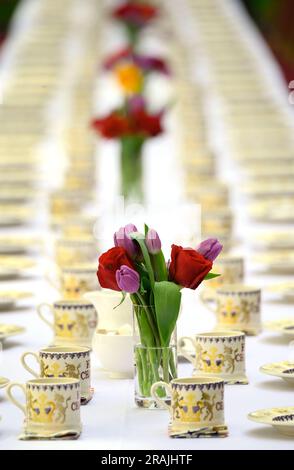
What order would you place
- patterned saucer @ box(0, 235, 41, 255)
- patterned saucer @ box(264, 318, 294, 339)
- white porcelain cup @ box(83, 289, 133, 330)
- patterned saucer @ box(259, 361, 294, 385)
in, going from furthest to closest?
patterned saucer @ box(0, 235, 41, 255), patterned saucer @ box(264, 318, 294, 339), white porcelain cup @ box(83, 289, 133, 330), patterned saucer @ box(259, 361, 294, 385)

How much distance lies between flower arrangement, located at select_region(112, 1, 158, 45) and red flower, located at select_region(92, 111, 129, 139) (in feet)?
Result: 9.53

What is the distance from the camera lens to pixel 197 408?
2463 millimetres

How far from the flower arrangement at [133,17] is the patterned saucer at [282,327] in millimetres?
6387

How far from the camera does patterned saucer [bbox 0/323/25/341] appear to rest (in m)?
3.36

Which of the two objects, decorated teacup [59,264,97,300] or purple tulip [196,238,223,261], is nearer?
purple tulip [196,238,223,261]

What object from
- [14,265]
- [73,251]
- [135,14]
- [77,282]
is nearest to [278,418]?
[77,282]

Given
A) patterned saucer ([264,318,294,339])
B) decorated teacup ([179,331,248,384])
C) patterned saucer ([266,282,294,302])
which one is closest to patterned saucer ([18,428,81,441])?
decorated teacup ([179,331,248,384])

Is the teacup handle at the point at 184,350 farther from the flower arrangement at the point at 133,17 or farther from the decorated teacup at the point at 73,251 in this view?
the flower arrangement at the point at 133,17

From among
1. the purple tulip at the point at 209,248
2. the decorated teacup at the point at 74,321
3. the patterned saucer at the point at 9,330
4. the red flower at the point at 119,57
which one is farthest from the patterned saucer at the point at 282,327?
the red flower at the point at 119,57

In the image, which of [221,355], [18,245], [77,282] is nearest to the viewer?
[221,355]

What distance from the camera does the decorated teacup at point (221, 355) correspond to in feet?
9.49

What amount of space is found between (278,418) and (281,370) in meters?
0.44

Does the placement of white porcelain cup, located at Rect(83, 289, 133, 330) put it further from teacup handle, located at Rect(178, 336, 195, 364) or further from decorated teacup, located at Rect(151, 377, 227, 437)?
decorated teacup, located at Rect(151, 377, 227, 437)

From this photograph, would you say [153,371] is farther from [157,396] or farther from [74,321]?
[74,321]
